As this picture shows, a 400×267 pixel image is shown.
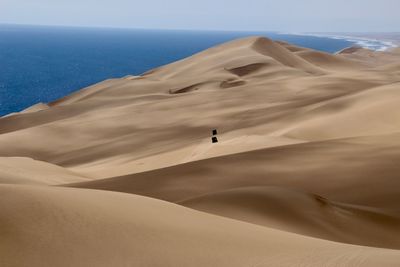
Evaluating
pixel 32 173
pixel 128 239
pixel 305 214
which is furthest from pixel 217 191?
pixel 32 173

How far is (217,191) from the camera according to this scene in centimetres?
665

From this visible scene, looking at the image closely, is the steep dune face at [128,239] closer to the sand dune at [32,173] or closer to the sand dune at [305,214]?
the sand dune at [305,214]

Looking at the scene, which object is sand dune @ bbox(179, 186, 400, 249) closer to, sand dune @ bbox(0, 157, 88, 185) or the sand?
the sand

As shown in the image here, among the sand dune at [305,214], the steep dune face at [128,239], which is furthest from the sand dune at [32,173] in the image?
the steep dune face at [128,239]

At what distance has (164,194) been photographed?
706cm

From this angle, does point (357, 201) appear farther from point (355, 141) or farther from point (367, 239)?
point (355, 141)

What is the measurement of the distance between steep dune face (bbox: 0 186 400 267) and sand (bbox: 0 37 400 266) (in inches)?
0.4

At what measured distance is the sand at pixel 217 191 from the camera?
10.9 feet

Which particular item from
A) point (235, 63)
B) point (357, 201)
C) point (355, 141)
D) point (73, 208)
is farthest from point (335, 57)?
point (73, 208)

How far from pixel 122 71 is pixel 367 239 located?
297 feet

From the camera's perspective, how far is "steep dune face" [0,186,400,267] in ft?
10.0

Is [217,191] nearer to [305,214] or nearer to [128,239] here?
[305,214]

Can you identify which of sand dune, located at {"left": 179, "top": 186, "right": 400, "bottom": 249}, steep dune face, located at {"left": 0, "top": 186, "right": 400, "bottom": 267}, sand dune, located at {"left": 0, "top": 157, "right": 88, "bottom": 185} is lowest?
sand dune, located at {"left": 0, "top": 157, "right": 88, "bottom": 185}

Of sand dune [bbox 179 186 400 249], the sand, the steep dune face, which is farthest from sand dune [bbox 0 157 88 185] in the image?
the steep dune face
